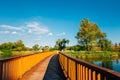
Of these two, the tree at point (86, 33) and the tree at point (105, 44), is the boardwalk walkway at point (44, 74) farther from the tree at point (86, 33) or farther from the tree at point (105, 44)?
the tree at point (105, 44)

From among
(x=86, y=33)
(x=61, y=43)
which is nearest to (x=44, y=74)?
(x=86, y=33)

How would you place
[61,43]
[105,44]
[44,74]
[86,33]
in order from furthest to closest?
[61,43], [105,44], [86,33], [44,74]

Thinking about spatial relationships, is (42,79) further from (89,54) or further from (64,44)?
(64,44)

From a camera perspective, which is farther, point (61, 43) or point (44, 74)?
point (61, 43)

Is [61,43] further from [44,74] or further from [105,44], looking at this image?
[44,74]

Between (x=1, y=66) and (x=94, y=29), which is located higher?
(x=94, y=29)

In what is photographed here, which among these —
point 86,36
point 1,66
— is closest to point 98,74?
point 1,66

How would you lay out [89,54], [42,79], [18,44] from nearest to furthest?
[42,79] → [89,54] → [18,44]

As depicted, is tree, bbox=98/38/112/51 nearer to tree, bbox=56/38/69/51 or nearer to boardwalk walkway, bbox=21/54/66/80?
tree, bbox=56/38/69/51

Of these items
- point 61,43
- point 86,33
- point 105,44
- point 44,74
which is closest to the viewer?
point 44,74

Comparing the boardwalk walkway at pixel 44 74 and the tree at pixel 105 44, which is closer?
the boardwalk walkway at pixel 44 74

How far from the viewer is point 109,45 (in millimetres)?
114500

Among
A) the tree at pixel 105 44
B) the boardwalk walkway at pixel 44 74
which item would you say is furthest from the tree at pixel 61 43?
the boardwalk walkway at pixel 44 74

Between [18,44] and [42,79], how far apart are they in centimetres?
15595
